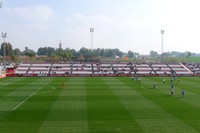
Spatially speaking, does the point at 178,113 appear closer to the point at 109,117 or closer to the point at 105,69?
the point at 109,117

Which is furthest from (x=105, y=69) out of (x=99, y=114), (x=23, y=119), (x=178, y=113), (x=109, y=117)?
(x=23, y=119)

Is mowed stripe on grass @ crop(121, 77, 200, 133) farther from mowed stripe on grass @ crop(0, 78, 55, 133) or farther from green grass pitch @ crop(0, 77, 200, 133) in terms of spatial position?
mowed stripe on grass @ crop(0, 78, 55, 133)

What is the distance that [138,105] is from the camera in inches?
1302

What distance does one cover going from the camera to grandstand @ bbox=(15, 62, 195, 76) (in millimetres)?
90812

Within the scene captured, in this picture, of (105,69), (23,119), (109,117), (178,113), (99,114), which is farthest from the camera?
(105,69)

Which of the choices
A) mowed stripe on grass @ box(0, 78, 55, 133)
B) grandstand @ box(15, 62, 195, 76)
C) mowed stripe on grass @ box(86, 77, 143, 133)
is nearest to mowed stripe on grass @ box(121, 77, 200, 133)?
mowed stripe on grass @ box(86, 77, 143, 133)

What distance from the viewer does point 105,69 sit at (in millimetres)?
96000

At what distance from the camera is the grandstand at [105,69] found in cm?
9081

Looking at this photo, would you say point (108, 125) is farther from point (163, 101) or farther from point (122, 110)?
point (163, 101)

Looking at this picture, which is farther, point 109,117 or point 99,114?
point 99,114

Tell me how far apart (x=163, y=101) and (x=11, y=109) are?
17.8 metres

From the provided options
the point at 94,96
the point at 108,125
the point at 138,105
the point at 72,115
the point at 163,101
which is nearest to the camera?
the point at 108,125

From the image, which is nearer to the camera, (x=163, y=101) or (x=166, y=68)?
(x=163, y=101)

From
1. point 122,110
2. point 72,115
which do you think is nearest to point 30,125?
point 72,115
